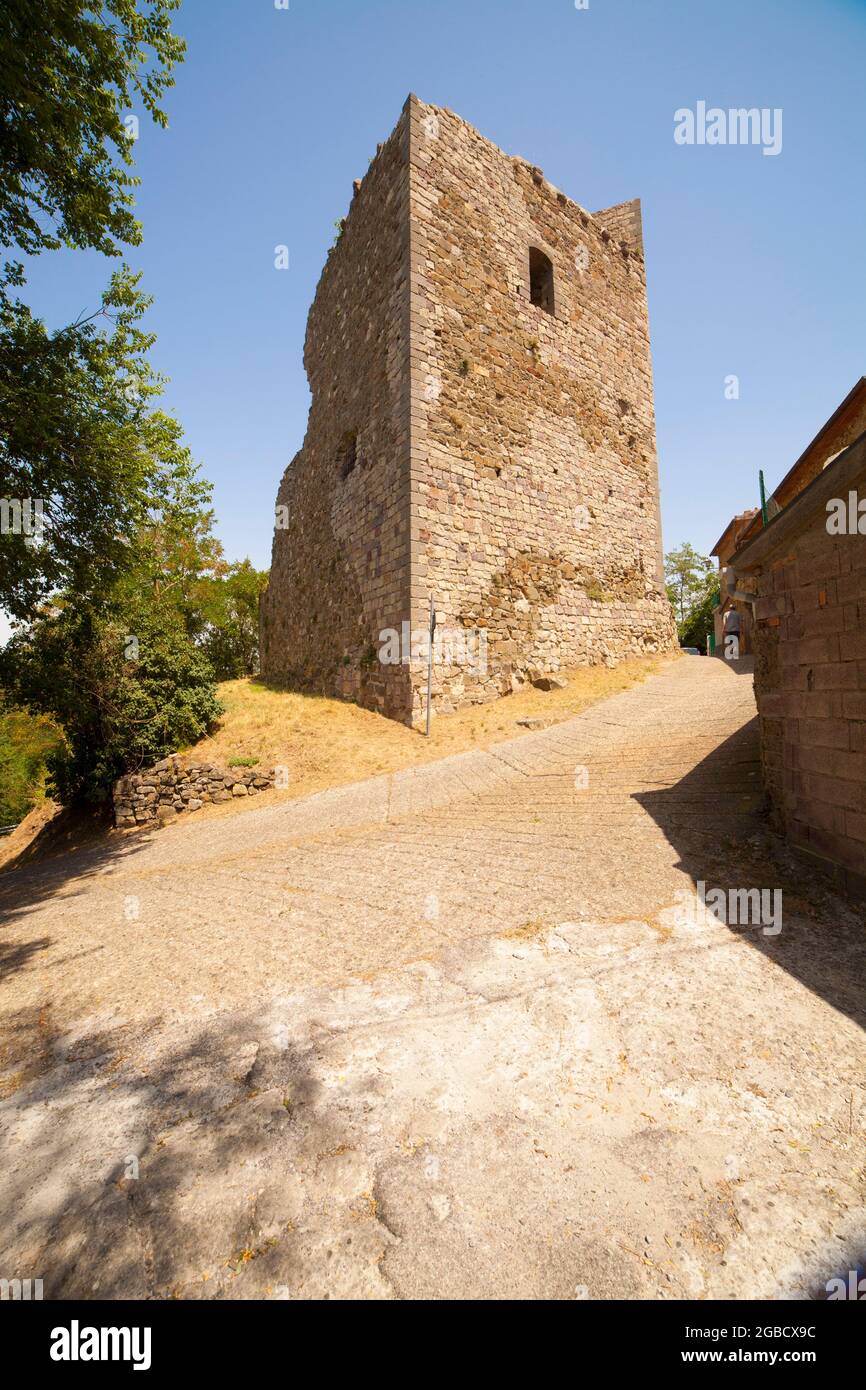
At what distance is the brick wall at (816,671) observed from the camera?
3.80 meters

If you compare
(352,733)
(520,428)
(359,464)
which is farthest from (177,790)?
(520,428)

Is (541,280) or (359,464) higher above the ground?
(541,280)

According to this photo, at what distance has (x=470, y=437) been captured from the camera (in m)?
12.1

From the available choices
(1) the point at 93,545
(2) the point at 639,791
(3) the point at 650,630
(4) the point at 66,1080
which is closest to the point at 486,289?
(3) the point at 650,630

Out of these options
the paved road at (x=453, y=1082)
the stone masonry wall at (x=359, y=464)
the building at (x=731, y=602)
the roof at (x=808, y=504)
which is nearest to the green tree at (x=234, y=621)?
the stone masonry wall at (x=359, y=464)

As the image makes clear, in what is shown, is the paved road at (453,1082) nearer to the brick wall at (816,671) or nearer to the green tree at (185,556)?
the brick wall at (816,671)

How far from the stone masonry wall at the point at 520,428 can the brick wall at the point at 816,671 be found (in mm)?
6888

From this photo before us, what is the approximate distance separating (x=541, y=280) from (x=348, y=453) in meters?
7.52

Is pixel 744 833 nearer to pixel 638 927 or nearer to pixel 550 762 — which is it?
pixel 638 927

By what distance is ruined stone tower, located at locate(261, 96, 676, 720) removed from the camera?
1153 centimetres
